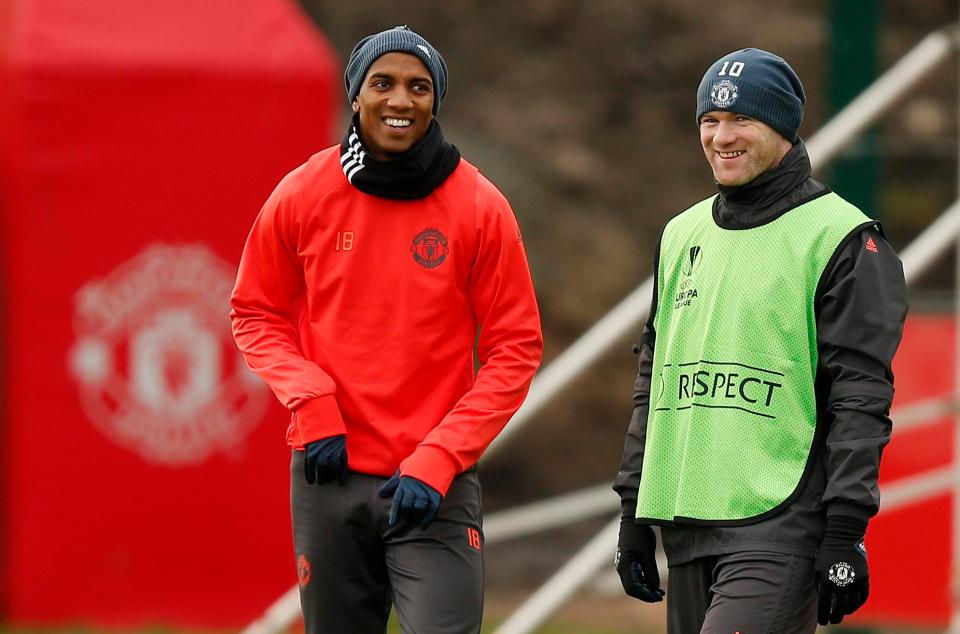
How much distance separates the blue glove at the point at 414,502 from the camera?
3.86m

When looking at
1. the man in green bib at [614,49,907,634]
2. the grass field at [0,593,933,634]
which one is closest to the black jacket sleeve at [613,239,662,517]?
the man in green bib at [614,49,907,634]

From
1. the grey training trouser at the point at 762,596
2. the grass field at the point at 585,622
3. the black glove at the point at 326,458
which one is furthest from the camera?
the grass field at the point at 585,622

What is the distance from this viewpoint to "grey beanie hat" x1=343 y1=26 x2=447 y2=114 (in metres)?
3.99

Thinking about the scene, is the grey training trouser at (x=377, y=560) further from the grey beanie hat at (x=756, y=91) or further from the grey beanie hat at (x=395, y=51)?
the grey beanie hat at (x=756, y=91)

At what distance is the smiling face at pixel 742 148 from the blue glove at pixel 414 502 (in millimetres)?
855

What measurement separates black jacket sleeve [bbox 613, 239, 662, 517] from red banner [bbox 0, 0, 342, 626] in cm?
361

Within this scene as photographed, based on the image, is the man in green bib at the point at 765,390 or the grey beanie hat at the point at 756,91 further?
the grey beanie hat at the point at 756,91

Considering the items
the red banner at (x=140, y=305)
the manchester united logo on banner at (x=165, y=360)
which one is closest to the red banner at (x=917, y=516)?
the red banner at (x=140, y=305)

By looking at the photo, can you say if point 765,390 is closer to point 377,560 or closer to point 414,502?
point 414,502

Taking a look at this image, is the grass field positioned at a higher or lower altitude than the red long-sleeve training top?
lower

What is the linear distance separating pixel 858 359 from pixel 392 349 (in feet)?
3.18

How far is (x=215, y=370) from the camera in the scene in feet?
24.7

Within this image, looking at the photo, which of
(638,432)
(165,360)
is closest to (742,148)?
(638,432)

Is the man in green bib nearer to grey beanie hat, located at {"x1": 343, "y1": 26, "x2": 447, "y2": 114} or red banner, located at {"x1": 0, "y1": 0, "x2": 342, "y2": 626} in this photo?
grey beanie hat, located at {"x1": 343, "y1": 26, "x2": 447, "y2": 114}
